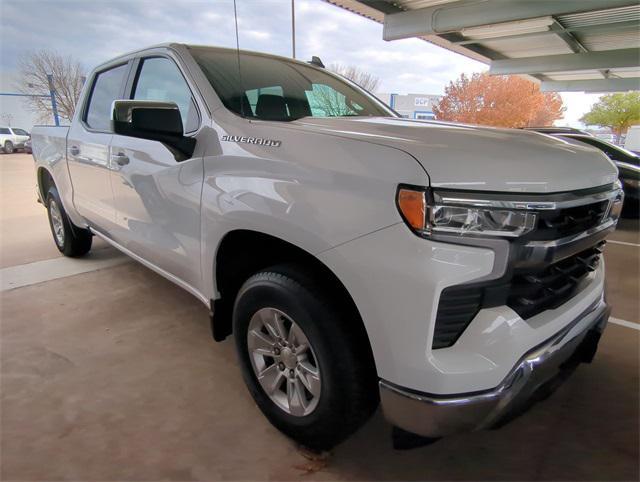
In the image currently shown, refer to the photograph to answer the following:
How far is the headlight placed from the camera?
1.25 meters

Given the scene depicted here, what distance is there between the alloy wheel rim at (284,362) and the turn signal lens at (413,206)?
26.3 inches

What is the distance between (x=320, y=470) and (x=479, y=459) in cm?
73

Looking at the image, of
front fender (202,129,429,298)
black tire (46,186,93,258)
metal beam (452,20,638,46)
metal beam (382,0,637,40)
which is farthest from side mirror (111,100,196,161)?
metal beam (452,20,638,46)

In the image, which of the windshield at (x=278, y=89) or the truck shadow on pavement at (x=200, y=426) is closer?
the truck shadow on pavement at (x=200, y=426)

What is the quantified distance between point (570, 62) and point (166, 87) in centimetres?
1477

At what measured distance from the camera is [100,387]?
2293 mm

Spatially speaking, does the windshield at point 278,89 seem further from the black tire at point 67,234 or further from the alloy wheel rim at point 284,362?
the black tire at point 67,234

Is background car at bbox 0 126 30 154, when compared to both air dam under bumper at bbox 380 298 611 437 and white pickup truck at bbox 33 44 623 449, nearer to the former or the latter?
white pickup truck at bbox 33 44 623 449

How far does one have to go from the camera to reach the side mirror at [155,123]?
1964 mm

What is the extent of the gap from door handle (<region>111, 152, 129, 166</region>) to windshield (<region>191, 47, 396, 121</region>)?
0.84m

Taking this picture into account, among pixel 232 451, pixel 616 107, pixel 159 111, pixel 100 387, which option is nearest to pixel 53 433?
pixel 100 387

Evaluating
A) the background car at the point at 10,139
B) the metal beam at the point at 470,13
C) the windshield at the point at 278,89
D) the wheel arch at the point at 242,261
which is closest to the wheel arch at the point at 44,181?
the windshield at the point at 278,89

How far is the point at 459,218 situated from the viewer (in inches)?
49.6

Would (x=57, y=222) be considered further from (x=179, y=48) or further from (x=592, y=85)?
(x=592, y=85)
